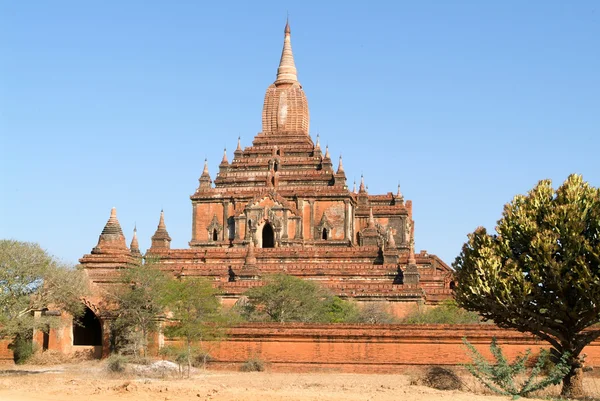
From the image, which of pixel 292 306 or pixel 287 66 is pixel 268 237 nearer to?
pixel 287 66

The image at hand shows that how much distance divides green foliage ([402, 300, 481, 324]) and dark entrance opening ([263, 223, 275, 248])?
1192 centimetres

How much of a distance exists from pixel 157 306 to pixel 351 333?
5.72 metres

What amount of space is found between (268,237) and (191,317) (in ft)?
68.8

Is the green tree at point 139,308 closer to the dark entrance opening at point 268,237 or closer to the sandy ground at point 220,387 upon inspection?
the sandy ground at point 220,387

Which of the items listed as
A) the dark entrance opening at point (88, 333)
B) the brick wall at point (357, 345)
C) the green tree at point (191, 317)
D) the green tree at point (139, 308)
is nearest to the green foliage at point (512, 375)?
the brick wall at point (357, 345)

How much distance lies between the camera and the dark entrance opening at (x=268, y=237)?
169 ft

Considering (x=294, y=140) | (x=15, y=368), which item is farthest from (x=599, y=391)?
(x=294, y=140)

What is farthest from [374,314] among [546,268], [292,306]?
[546,268]

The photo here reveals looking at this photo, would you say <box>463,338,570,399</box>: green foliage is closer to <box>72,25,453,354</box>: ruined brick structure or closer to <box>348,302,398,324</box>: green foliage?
<box>348,302,398,324</box>: green foliage

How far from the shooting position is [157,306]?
31.1 m

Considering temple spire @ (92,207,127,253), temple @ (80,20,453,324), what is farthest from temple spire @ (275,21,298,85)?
temple spire @ (92,207,127,253)

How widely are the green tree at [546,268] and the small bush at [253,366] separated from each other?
26.3ft

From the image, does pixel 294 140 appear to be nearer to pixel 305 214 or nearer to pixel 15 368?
pixel 305 214

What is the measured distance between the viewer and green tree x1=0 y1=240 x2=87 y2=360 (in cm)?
2875
